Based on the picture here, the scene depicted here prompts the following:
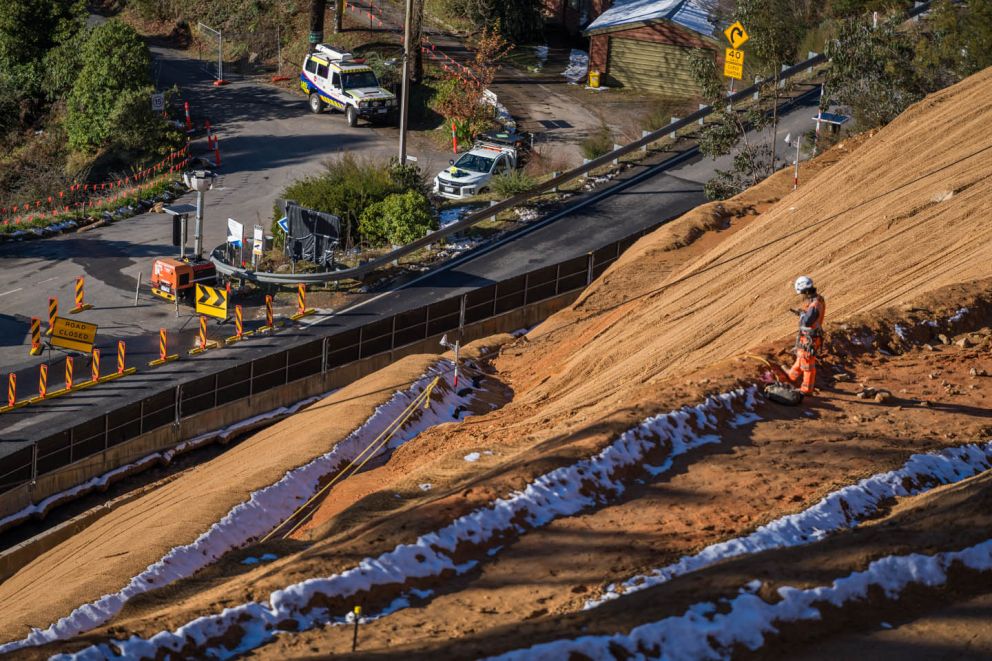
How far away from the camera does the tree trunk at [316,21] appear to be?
167ft

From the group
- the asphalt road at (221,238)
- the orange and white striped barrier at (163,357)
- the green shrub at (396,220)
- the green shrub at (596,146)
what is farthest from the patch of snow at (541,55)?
the orange and white striped barrier at (163,357)

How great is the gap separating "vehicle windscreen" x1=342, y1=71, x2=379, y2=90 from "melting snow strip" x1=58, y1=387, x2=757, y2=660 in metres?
31.8

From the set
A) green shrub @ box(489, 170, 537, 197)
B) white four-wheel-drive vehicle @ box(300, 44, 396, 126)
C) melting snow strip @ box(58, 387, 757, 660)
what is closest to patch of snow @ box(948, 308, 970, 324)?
melting snow strip @ box(58, 387, 757, 660)

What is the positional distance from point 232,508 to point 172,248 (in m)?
18.1

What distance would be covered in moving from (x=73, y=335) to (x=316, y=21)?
93.6 ft

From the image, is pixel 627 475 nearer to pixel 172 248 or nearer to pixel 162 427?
pixel 162 427

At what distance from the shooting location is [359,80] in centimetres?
4600

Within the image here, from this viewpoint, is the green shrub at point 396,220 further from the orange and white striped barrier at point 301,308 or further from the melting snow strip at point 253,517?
the melting snow strip at point 253,517

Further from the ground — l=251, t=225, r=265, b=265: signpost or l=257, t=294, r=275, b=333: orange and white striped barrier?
l=251, t=225, r=265, b=265: signpost

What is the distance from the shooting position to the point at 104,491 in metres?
22.3

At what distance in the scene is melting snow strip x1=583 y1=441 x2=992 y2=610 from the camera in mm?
12883

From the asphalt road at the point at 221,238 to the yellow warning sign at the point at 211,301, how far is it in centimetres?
54

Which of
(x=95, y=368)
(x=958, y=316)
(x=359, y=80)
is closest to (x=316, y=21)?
(x=359, y=80)

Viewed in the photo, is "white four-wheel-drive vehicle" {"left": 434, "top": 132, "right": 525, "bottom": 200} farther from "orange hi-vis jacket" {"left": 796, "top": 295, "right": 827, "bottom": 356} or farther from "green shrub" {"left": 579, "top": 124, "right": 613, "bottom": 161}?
"orange hi-vis jacket" {"left": 796, "top": 295, "right": 827, "bottom": 356}
